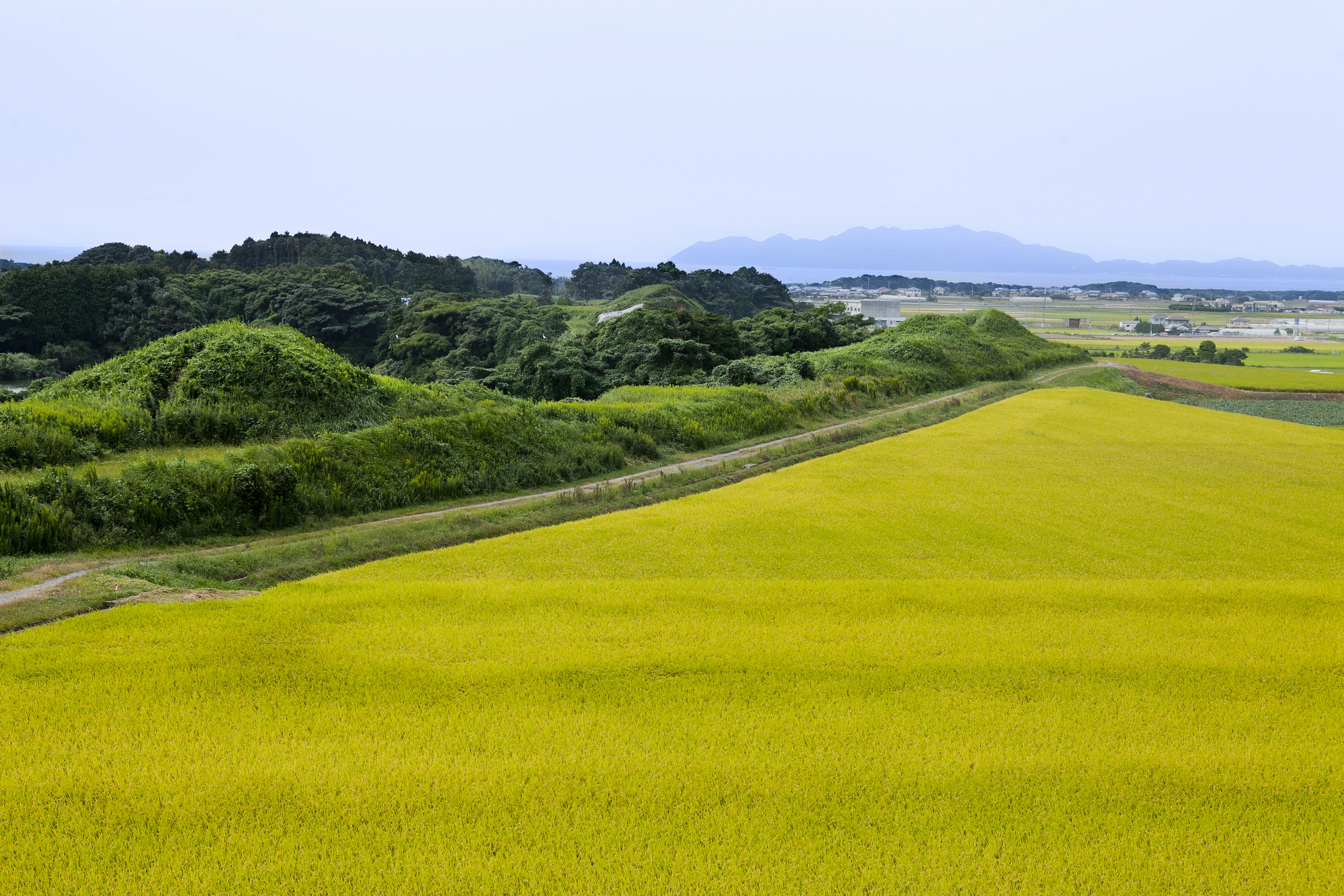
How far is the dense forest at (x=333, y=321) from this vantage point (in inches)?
1507

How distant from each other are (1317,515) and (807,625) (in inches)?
498

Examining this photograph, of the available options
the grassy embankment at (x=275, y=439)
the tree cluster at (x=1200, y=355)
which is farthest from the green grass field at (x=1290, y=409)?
the grassy embankment at (x=275, y=439)

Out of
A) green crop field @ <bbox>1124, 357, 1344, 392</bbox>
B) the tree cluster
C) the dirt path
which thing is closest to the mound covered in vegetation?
the dirt path

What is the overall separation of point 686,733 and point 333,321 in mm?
60017

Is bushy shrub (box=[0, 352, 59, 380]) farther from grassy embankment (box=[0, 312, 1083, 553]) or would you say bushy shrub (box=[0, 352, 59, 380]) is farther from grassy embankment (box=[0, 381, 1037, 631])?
grassy embankment (box=[0, 381, 1037, 631])

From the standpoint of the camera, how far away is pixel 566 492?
15.6 metres

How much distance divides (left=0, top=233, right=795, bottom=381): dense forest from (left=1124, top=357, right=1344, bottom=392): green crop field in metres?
22.6

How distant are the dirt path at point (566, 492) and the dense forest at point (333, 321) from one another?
13.1 meters

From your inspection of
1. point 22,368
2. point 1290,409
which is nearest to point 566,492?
point 22,368

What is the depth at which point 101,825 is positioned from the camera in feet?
15.1

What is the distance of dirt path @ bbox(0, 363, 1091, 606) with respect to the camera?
8.85 metres

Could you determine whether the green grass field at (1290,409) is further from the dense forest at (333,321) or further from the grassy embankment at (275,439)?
the grassy embankment at (275,439)

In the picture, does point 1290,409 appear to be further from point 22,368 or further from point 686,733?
point 22,368

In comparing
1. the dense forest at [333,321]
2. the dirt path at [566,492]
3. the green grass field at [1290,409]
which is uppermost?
the dense forest at [333,321]
